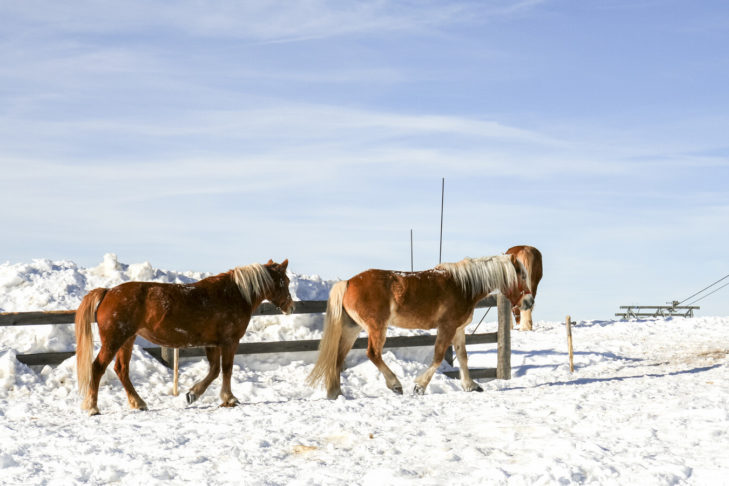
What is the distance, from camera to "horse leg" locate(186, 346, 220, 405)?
8680mm

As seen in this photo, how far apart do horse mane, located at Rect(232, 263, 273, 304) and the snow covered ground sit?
1.31 meters

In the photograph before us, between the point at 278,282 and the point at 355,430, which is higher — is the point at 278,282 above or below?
above

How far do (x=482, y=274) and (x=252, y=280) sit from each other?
2.97 metres

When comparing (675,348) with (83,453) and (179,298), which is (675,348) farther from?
(83,453)

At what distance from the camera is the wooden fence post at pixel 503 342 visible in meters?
12.8

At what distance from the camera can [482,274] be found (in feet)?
31.8

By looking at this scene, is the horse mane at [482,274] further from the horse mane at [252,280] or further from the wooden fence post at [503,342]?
the wooden fence post at [503,342]

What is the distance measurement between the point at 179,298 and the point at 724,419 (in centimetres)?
578

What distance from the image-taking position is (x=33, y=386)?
1055 cm

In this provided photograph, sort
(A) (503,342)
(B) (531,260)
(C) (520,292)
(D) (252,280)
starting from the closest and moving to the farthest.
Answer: (D) (252,280) → (C) (520,292) → (A) (503,342) → (B) (531,260)

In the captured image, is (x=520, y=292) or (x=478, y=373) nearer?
(x=520, y=292)

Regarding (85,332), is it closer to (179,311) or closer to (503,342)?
(179,311)

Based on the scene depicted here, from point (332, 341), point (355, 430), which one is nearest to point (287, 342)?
point (332, 341)

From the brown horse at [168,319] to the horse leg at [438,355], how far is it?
2.31 m
